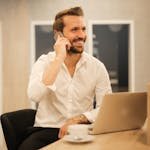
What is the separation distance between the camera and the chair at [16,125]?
200 cm

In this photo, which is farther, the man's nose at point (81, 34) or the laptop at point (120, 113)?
the man's nose at point (81, 34)

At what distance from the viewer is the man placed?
1943 mm

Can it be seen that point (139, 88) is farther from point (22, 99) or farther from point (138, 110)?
point (138, 110)

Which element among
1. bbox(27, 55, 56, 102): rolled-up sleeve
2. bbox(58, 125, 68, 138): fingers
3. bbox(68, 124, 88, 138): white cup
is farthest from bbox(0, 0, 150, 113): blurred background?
bbox(68, 124, 88, 138): white cup

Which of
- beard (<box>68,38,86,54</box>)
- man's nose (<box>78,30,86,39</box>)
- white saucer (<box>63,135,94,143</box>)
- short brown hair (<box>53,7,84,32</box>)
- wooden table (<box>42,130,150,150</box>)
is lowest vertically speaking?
wooden table (<box>42,130,150,150</box>)

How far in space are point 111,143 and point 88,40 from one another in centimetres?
303

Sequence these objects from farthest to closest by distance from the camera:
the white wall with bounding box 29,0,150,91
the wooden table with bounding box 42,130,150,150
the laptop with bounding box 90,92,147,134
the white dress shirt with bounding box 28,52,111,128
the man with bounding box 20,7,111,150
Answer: the white wall with bounding box 29,0,150,91 → the white dress shirt with bounding box 28,52,111,128 → the man with bounding box 20,7,111,150 → the laptop with bounding box 90,92,147,134 → the wooden table with bounding box 42,130,150,150

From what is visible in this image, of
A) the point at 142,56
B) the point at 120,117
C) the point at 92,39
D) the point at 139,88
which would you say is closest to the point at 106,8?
the point at 92,39

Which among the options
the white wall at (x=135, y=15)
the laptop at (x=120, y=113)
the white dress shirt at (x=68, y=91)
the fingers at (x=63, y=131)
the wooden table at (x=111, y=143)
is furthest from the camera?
the white wall at (x=135, y=15)

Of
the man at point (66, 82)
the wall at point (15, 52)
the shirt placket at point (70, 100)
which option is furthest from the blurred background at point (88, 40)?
Result: the shirt placket at point (70, 100)

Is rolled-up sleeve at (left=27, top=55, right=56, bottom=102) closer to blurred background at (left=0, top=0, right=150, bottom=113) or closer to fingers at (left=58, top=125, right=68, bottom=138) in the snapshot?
fingers at (left=58, top=125, right=68, bottom=138)

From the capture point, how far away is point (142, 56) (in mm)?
4262

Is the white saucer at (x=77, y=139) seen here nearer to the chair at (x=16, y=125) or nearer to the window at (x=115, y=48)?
the chair at (x=16, y=125)

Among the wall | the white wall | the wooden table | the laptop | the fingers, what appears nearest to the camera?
the wooden table
